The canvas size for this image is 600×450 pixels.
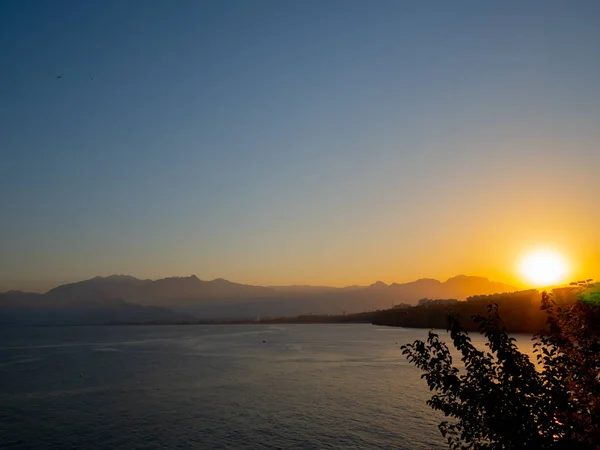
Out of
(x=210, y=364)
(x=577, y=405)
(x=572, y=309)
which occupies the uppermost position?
(x=572, y=309)

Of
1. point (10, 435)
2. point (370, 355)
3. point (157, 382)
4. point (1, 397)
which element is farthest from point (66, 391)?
point (370, 355)

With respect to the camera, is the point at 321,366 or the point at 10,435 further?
the point at 321,366

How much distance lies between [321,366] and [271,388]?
27019 mm

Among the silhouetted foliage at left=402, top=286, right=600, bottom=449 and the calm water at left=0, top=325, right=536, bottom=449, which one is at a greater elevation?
the silhouetted foliage at left=402, top=286, right=600, bottom=449

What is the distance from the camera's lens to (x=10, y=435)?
4150cm

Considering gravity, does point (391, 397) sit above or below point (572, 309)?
below

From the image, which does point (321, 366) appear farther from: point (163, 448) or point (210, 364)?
point (163, 448)

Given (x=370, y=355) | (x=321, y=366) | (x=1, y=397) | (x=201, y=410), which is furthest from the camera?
(x=370, y=355)

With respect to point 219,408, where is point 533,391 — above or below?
above

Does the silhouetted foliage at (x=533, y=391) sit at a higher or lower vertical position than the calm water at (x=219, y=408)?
higher

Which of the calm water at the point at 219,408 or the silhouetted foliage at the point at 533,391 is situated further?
the calm water at the point at 219,408

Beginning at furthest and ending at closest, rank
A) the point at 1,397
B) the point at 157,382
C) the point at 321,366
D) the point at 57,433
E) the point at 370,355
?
1. the point at 370,355
2. the point at 321,366
3. the point at 157,382
4. the point at 1,397
5. the point at 57,433

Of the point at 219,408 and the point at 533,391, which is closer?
the point at 533,391

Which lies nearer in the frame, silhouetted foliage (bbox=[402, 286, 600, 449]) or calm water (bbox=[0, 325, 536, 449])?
→ silhouetted foliage (bbox=[402, 286, 600, 449])
